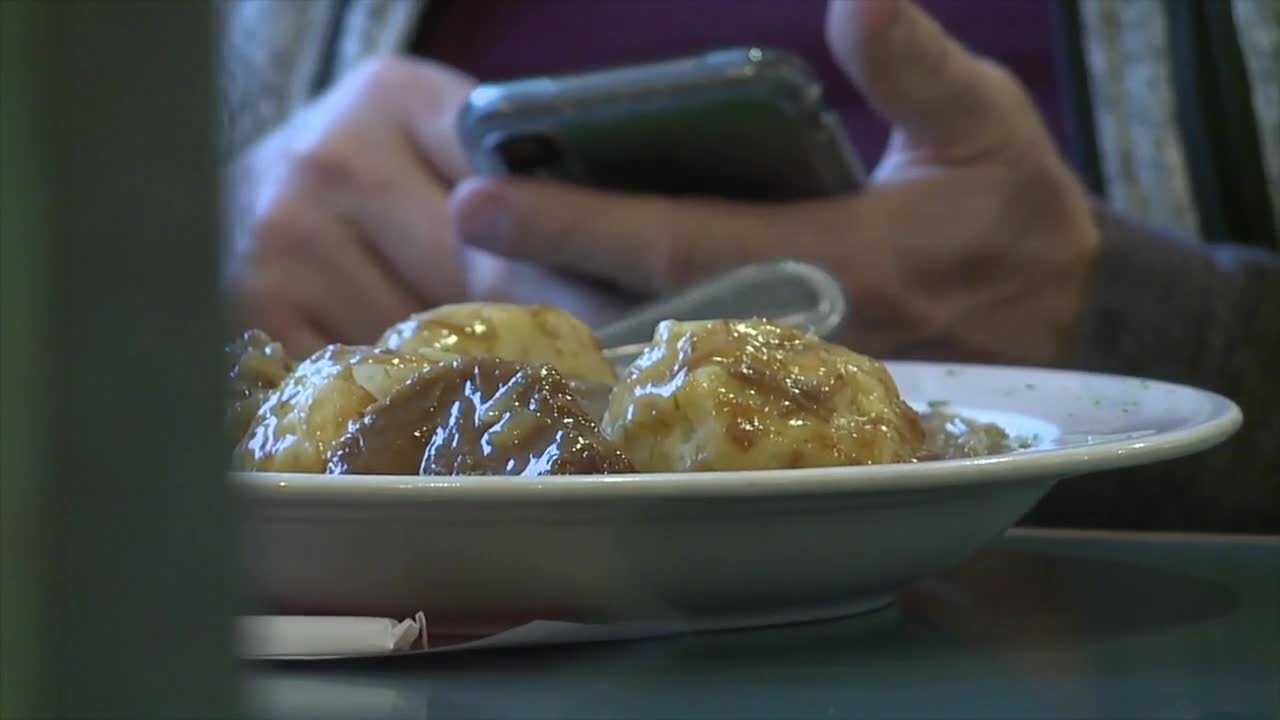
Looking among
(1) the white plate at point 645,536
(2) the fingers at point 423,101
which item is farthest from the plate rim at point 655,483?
(2) the fingers at point 423,101

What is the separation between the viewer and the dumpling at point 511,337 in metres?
0.41

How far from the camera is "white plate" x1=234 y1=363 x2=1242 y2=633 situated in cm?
26

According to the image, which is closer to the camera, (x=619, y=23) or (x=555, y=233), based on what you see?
(x=555, y=233)

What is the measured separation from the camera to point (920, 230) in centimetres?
81

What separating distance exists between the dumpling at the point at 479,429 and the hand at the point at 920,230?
452 mm

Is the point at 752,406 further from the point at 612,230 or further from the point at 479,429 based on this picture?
the point at 612,230

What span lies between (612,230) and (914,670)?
0.51 meters

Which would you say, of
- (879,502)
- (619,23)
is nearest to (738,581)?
(879,502)

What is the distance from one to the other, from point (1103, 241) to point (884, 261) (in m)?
0.13

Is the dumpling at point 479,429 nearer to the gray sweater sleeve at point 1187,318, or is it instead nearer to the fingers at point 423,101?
the gray sweater sleeve at point 1187,318

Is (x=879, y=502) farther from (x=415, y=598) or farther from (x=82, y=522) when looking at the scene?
(x=82, y=522)

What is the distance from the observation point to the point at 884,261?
804 millimetres

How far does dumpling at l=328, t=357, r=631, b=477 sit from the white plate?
0.07 ft

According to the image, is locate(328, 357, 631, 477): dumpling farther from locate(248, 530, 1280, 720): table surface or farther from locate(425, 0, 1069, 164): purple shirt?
locate(425, 0, 1069, 164): purple shirt
